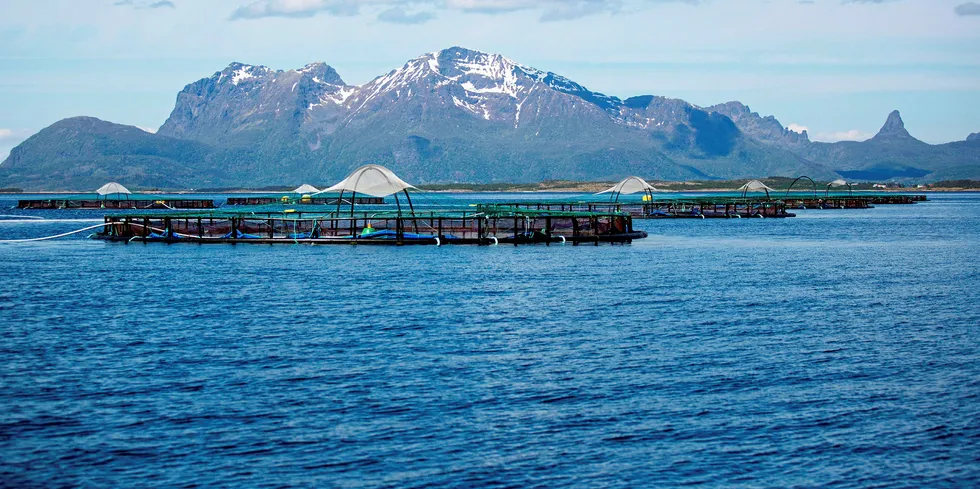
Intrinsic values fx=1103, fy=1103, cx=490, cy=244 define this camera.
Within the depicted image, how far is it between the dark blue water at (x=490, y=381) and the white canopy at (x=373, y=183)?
25176mm

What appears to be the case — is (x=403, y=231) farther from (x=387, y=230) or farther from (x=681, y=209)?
(x=681, y=209)

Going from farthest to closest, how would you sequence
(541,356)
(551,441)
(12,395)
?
(541,356)
(12,395)
(551,441)

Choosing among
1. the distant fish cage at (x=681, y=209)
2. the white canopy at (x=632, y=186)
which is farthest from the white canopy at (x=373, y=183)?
the white canopy at (x=632, y=186)

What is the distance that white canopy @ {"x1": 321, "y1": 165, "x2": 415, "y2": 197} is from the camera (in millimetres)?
88438

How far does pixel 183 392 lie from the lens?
1183 inches

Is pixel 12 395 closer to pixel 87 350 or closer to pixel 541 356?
pixel 87 350

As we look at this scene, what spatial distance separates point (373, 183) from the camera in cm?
8944

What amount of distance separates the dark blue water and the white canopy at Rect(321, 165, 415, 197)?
82.6ft

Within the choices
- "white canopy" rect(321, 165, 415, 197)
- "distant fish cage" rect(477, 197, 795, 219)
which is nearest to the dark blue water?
"white canopy" rect(321, 165, 415, 197)

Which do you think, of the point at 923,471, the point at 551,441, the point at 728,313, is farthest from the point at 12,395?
the point at 728,313

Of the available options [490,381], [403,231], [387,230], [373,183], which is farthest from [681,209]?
[490,381]

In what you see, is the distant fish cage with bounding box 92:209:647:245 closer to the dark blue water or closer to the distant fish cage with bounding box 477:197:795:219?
the dark blue water

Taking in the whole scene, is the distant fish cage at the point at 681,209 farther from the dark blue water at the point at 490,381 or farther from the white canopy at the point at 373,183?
the dark blue water at the point at 490,381

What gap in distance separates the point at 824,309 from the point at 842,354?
12.6 meters
